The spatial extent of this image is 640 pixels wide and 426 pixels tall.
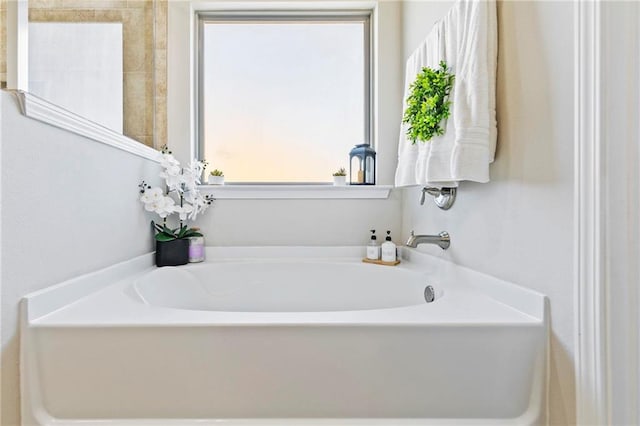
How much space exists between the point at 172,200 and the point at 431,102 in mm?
1187

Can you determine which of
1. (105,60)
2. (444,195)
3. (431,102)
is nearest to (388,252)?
(444,195)

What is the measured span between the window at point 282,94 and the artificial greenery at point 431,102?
0.87 m

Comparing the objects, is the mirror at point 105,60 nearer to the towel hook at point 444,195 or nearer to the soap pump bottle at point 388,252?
the soap pump bottle at point 388,252

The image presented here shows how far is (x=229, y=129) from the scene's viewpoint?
2.03 metres

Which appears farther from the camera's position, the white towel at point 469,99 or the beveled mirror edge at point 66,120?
the white towel at point 469,99

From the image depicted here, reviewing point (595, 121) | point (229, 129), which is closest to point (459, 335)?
point (595, 121)

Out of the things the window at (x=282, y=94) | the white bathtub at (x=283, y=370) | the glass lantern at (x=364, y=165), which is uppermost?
the window at (x=282, y=94)

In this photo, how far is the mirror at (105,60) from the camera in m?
1.74

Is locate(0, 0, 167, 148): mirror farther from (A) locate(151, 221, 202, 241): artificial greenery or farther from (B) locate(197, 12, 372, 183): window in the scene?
(A) locate(151, 221, 202, 241): artificial greenery

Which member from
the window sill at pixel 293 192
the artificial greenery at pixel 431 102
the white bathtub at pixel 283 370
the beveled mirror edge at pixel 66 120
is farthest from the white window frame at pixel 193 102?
the white bathtub at pixel 283 370

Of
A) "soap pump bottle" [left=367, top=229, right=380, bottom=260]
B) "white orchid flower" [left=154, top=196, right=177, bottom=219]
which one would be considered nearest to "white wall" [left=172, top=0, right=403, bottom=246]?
"soap pump bottle" [left=367, top=229, right=380, bottom=260]

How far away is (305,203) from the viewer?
6.12 ft

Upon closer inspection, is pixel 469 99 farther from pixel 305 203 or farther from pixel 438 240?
pixel 305 203

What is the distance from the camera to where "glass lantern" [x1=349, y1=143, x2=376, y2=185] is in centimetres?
188
